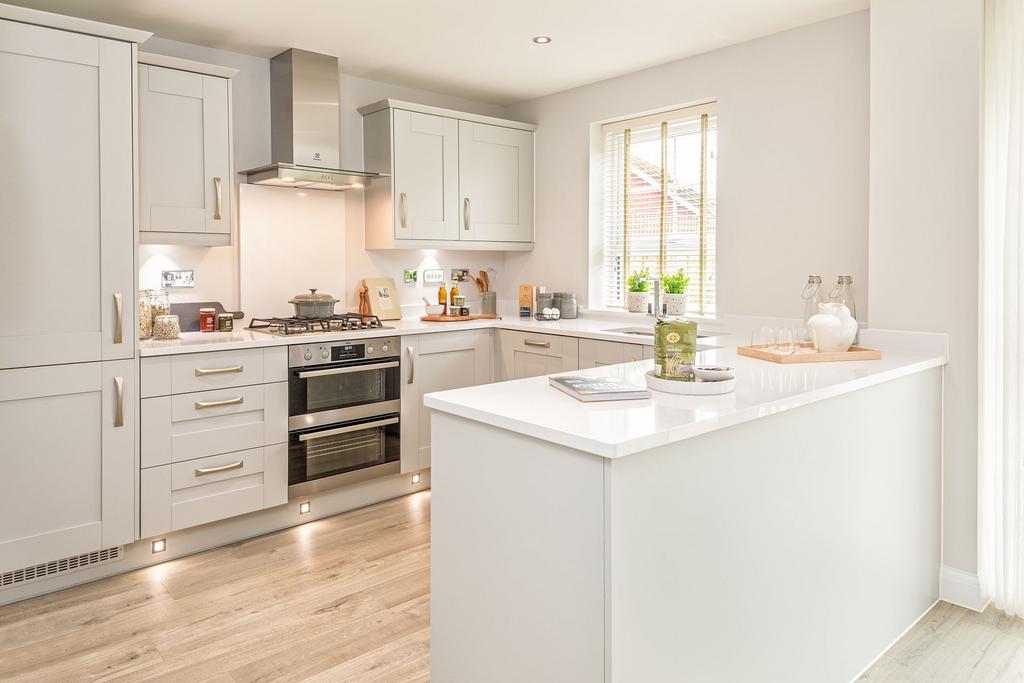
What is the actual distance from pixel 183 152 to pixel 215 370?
1.06m

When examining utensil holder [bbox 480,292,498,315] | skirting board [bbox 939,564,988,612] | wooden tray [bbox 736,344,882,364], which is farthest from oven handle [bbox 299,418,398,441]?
skirting board [bbox 939,564,988,612]

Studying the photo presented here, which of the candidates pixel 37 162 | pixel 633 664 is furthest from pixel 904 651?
pixel 37 162

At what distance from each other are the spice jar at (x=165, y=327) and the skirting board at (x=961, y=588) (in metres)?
3.45

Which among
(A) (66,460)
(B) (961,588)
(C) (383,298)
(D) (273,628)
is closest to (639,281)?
(C) (383,298)

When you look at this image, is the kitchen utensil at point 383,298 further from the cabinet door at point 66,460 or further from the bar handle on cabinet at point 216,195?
the cabinet door at point 66,460

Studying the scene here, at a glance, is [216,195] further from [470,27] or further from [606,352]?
[606,352]

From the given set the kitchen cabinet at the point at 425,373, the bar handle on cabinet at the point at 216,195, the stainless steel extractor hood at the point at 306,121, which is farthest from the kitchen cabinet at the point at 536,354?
the bar handle on cabinet at the point at 216,195

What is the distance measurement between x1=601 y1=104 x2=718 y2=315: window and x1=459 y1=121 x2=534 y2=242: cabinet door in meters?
0.58

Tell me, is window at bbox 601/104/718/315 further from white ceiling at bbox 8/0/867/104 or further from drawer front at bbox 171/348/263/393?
drawer front at bbox 171/348/263/393

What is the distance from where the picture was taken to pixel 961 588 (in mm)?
2697

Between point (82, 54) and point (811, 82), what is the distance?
125 inches

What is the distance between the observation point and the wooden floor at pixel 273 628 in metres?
2.27

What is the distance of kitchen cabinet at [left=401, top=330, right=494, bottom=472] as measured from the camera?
387 centimetres

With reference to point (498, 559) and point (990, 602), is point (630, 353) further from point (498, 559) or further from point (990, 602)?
point (498, 559)
